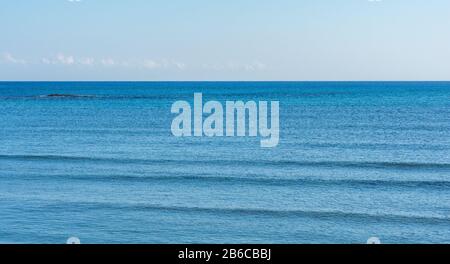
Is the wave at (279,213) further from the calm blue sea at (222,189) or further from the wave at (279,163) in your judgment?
the wave at (279,163)

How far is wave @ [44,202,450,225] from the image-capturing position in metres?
15.6

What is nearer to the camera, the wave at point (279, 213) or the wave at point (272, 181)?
the wave at point (279, 213)

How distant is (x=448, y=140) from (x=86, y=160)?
1991cm

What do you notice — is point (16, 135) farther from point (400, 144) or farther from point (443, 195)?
point (443, 195)

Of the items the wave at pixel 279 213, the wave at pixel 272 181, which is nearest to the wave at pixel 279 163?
the wave at pixel 272 181

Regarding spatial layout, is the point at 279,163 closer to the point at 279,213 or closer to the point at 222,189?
the point at 222,189

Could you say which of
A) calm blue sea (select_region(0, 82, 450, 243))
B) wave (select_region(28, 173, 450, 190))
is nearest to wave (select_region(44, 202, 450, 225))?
calm blue sea (select_region(0, 82, 450, 243))

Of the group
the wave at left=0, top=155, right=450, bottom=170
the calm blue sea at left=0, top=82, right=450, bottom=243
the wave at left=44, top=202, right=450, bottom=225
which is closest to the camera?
the calm blue sea at left=0, top=82, right=450, bottom=243

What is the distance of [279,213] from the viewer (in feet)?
52.5

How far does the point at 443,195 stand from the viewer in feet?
62.0

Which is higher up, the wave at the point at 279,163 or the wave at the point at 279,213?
the wave at the point at 279,163

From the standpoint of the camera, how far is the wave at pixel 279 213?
51.3 ft

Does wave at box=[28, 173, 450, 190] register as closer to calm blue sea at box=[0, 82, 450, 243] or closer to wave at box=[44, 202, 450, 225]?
calm blue sea at box=[0, 82, 450, 243]

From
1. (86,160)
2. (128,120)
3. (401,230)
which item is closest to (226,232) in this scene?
(401,230)
